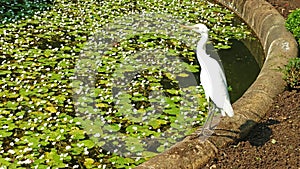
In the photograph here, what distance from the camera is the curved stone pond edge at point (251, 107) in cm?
500

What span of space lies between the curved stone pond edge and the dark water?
339 mm

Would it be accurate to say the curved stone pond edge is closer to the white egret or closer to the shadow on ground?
the shadow on ground

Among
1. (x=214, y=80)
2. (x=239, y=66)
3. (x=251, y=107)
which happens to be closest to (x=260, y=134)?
(x=251, y=107)

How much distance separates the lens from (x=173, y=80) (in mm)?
7777

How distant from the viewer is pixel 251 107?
5.87m

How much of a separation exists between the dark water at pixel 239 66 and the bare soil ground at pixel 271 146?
152 centimetres

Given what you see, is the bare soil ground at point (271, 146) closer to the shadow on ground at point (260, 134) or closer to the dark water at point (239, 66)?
the shadow on ground at point (260, 134)

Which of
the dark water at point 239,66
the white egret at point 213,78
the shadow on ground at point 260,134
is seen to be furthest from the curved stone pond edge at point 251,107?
the white egret at point 213,78

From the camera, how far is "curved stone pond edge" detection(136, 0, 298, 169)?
5.00 metres

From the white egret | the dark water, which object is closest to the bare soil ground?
the white egret

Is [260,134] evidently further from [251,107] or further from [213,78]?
[213,78]

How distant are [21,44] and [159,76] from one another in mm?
2649

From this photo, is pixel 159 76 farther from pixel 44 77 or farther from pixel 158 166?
pixel 158 166

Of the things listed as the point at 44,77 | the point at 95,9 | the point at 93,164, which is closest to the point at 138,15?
the point at 95,9
